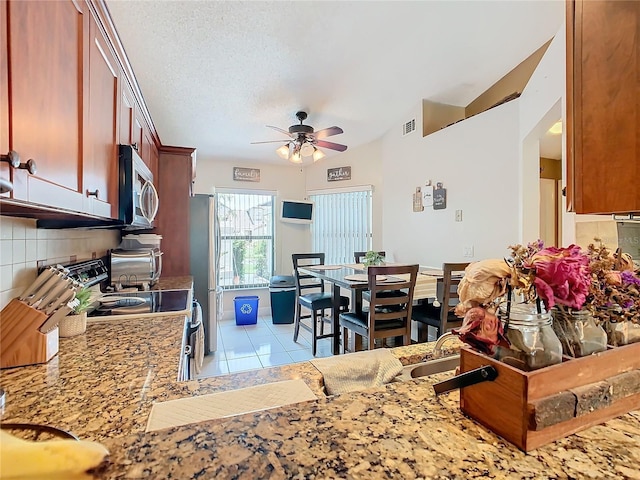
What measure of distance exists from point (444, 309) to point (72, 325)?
7.96 feet

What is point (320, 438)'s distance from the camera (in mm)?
568

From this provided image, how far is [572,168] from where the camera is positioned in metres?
0.90

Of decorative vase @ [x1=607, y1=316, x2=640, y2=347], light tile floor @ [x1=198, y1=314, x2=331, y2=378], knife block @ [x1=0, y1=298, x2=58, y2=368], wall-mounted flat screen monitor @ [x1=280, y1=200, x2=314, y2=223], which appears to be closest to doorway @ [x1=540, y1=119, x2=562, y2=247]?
light tile floor @ [x1=198, y1=314, x2=331, y2=378]

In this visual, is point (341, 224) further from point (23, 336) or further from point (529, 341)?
point (529, 341)

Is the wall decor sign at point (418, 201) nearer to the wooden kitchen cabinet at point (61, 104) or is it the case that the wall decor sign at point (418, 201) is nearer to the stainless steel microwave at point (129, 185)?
the stainless steel microwave at point (129, 185)

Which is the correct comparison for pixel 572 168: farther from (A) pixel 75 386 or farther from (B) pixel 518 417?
(A) pixel 75 386

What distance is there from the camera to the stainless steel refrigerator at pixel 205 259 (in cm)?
341

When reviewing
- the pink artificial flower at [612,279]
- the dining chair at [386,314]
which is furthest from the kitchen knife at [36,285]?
the dining chair at [386,314]

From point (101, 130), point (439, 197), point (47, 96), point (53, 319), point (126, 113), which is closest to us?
point (47, 96)

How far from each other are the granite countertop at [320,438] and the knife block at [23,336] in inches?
5.5

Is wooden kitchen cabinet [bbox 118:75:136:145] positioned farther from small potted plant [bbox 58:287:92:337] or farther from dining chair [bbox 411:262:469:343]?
dining chair [bbox 411:262:469:343]

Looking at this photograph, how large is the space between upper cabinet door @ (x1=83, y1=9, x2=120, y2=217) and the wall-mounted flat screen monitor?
3.73m

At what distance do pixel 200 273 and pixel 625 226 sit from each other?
3447 millimetres

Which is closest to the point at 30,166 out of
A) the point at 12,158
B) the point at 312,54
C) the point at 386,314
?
the point at 12,158
